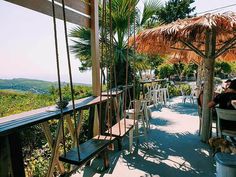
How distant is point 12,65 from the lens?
19.8 ft

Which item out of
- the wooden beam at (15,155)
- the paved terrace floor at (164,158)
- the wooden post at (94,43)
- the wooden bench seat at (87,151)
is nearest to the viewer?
the wooden beam at (15,155)

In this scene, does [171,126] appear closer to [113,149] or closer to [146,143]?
[146,143]

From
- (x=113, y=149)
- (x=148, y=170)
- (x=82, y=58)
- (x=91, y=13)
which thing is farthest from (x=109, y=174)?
(x=82, y=58)

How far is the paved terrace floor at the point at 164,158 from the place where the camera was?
2.99 m

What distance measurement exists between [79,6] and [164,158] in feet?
8.64

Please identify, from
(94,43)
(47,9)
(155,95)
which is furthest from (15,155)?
(155,95)

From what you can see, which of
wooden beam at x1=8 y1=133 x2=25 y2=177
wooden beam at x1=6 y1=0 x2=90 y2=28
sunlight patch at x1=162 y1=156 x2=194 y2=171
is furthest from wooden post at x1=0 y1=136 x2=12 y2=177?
sunlight patch at x1=162 y1=156 x2=194 y2=171

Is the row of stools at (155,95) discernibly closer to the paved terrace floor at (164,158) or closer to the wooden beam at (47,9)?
the paved terrace floor at (164,158)

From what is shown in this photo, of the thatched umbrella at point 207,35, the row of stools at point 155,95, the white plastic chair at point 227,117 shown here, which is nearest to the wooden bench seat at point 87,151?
the white plastic chair at point 227,117

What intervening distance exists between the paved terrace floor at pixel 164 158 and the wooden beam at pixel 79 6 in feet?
7.39

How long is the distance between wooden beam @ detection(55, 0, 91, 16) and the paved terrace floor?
2254 mm

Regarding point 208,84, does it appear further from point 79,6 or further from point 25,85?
point 25,85

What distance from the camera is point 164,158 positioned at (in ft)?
11.3

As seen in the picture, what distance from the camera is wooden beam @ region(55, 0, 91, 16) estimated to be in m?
2.86
